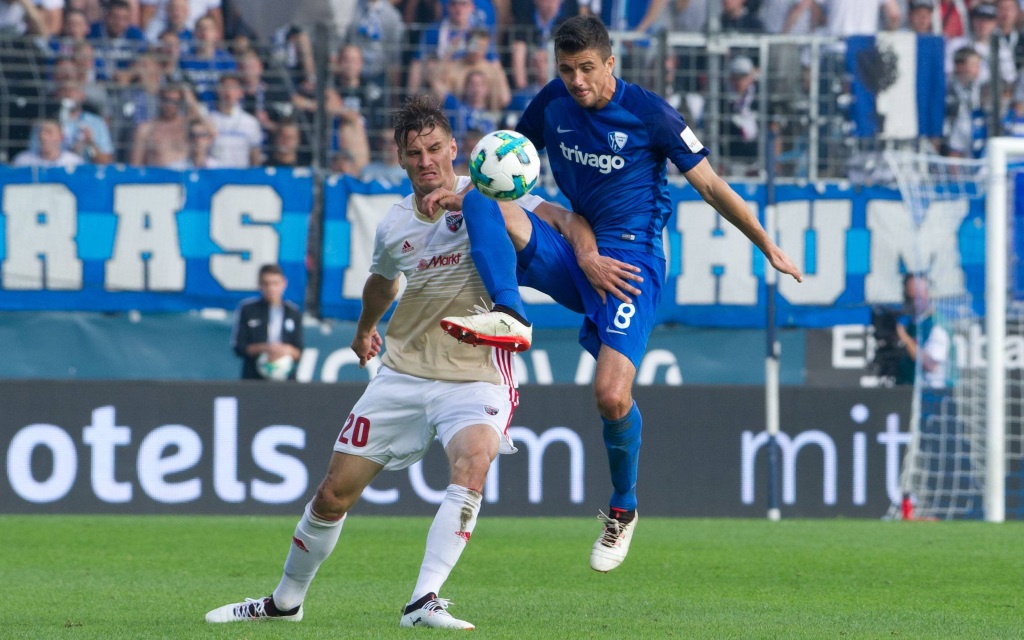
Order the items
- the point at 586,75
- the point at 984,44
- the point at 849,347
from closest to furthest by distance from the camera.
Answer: the point at 586,75 < the point at 849,347 < the point at 984,44

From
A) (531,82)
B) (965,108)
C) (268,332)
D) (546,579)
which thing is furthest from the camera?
(965,108)

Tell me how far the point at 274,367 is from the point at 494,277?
7410mm

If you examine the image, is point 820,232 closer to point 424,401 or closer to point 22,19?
point 22,19

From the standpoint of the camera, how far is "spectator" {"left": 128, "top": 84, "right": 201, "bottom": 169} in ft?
44.8

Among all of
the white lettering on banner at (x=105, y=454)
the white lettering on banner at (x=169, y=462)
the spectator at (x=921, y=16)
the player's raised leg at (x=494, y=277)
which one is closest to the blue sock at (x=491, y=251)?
the player's raised leg at (x=494, y=277)

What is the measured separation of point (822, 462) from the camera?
12.7m

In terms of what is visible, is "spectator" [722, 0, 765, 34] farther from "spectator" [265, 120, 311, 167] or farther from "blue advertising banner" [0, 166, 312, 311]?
"blue advertising banner" [0, 166, 312, 311]

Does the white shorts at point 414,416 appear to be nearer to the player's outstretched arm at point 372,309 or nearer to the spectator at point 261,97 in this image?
the player's outstretched arm at point 372,309

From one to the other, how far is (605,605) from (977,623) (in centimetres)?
161

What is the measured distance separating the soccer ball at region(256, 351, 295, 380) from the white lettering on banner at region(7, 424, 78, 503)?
1.78 metres

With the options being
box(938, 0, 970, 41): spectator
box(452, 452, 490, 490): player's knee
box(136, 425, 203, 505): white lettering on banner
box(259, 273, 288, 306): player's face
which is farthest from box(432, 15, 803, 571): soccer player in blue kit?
box(938, 0, 970, 41): spectator

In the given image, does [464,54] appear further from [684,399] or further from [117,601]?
[117,601]

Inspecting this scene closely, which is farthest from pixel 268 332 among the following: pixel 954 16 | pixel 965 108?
pixel 954 16

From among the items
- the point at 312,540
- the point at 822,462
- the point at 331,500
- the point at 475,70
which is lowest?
the point at 822,462
